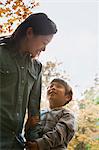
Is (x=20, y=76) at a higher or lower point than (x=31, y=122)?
higher

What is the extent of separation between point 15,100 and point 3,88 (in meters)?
0.06

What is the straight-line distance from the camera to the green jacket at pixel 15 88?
3.08ft

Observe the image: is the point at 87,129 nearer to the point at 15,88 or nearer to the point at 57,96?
the point at 57,96

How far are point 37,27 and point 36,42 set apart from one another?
0.16 ft

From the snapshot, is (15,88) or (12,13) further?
(12,13)

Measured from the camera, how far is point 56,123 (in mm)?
1168

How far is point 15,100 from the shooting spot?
96 centimetres

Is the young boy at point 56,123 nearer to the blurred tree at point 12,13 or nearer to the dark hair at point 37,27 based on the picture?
the dark hair at point 37,27

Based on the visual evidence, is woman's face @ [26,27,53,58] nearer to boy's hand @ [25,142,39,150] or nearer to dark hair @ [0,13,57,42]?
dark hair @ [0,13,57,42]

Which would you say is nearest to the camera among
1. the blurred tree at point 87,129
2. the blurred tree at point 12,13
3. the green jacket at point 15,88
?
the green jacket at point 15,88

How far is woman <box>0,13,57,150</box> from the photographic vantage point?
94cm

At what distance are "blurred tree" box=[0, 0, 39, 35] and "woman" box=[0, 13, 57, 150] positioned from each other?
1.17 m

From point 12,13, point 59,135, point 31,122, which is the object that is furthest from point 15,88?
point 12,13

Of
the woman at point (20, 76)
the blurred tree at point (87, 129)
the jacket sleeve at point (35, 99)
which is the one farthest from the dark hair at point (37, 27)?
the blurred tree at point (87, 129)
